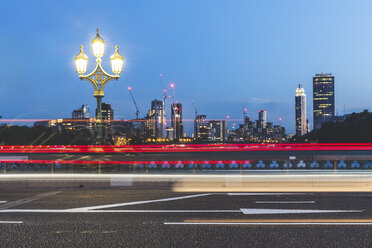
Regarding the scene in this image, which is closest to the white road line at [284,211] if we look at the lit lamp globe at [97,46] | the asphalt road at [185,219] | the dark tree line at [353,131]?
the asphalt road at [185,219]

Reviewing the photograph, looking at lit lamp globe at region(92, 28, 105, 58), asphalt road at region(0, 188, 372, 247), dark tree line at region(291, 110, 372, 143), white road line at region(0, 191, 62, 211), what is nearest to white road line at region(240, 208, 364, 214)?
asphalt road at region(0, 188, 372, 247)

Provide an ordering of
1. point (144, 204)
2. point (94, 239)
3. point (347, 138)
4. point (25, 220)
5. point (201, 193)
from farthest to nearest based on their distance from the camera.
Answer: point (347, 138)
point (201, 193)
point (144, 204)
point (25, 220)
point (94, 239)

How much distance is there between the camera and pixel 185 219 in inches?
426

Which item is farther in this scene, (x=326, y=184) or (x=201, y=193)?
(x=326, y=184)

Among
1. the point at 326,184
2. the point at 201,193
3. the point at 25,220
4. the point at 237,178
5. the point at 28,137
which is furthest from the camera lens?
the point at 28,137

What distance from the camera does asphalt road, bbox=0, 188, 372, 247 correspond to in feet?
28.0

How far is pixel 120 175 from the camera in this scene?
2033 centimetres

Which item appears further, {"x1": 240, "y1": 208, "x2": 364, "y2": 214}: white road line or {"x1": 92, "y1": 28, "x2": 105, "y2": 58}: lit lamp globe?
{"x1": 92, "y1": 28, "x2": 105, "y2": 58}: lit lamp globe

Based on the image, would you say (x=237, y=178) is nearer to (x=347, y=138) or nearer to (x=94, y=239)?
(x=94, y=239)

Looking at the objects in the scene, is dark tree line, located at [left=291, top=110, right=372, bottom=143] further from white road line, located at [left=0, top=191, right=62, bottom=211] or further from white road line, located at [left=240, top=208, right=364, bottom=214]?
white road line, located at [left=0, top=191, right=62, bottom=211]

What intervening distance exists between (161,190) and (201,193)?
2.08 m

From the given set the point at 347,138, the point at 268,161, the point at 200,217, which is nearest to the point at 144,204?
the point at 200,217

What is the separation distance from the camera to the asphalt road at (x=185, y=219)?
336 inches

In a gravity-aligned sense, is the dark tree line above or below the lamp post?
below
